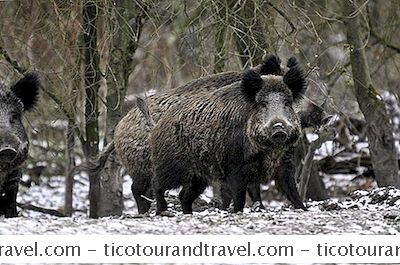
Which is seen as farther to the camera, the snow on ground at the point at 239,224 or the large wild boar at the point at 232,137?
the large wild boar at the point at 232,137

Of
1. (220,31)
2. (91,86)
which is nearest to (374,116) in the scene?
(220,31)

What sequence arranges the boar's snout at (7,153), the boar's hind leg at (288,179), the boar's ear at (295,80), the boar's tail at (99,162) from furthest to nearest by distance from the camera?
the boar's tail at (99,162) → the boar's hind leg at (288,179) → the boar's ear at (295,80) → the boar's snout at (7,153)

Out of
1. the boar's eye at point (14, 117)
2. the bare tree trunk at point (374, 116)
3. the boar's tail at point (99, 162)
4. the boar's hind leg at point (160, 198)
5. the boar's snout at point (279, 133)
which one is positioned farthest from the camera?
the bare tree trunk at point (374, 116)

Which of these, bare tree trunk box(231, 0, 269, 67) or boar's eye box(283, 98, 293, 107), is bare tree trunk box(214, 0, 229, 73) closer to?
bare tree trunk box(231, 0, 269, 67)

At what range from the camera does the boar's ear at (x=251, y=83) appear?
9461mm

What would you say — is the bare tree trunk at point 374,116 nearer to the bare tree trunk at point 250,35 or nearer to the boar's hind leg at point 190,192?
the bare tree trunk at point 250,35

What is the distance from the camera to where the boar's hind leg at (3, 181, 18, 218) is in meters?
9.57

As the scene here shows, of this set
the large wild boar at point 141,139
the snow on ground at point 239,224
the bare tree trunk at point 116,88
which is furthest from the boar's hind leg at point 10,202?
the bare tree trunk at point 116,88

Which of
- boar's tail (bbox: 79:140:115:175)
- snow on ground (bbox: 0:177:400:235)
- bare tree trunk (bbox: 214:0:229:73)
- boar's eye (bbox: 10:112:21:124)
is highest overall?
bare tree trunk (bbox: 214:0:229:73)

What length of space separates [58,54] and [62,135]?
198 inches

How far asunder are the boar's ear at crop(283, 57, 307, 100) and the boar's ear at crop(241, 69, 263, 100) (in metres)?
0.26

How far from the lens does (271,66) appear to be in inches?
393

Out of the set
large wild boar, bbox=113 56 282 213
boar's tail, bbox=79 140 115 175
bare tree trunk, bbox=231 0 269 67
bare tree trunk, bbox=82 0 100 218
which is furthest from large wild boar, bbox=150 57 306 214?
boar's tail, bbox=79 140 115 175

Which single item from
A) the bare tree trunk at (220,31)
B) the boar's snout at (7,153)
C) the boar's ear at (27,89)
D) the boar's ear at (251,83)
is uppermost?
the bare tree trunk at (220,31)
